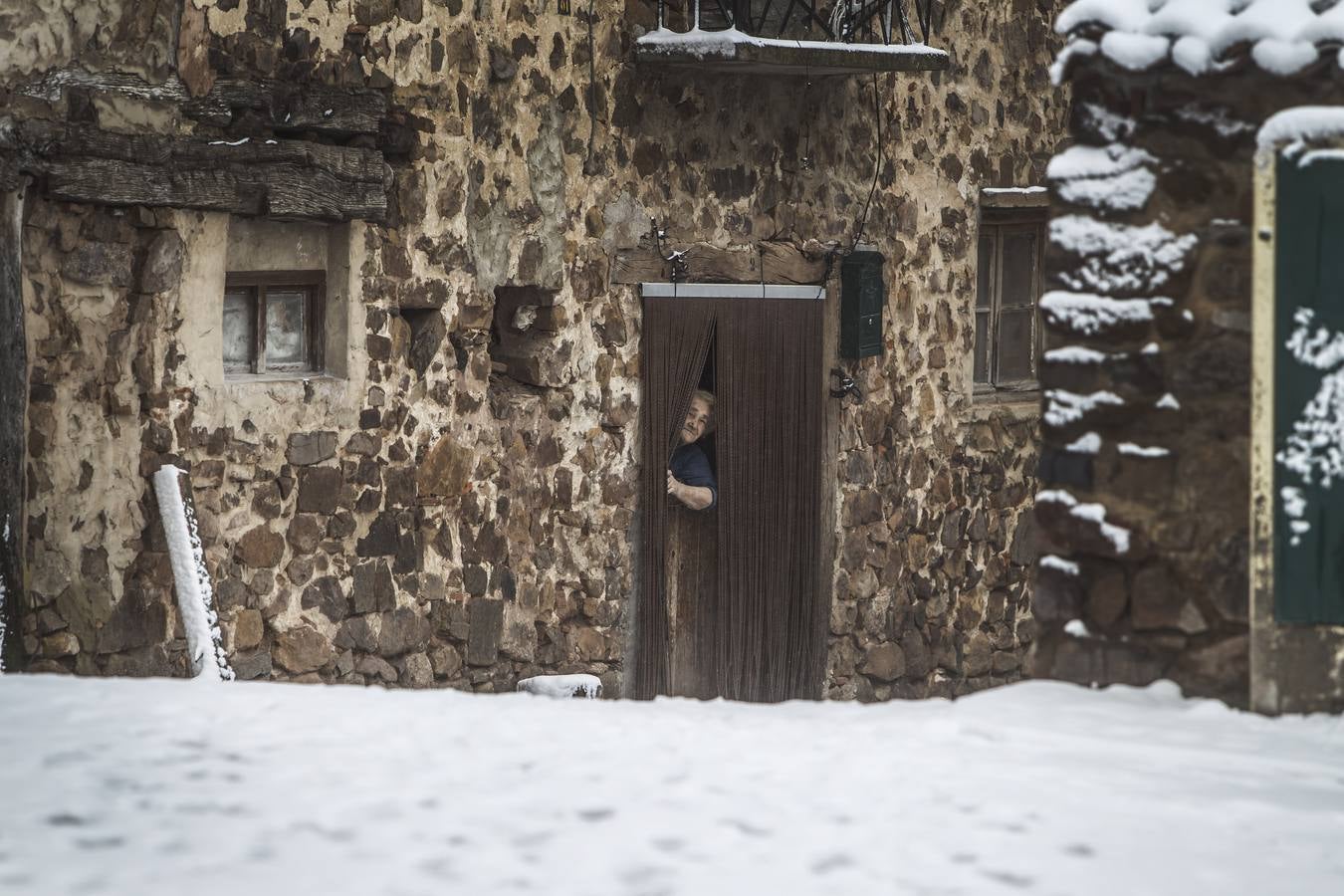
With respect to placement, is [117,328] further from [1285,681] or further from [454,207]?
Result: [1285,681]

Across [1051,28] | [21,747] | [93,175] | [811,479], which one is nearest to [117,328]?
[93,175]

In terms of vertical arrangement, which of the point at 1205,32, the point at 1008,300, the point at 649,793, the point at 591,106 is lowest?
the point at 649,793

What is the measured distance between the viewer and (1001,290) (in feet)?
34.3

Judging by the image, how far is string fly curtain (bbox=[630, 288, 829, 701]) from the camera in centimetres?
877

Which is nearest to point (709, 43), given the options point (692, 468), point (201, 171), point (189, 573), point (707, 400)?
point (707, 400)

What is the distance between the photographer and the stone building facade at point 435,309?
22.1ft

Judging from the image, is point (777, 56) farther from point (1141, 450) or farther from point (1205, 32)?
point (1141, 450)

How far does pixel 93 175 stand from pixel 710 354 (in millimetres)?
3322

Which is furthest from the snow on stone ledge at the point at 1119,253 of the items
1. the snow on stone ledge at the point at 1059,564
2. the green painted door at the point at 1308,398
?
the snow on stone ledge at the point at 1059,564

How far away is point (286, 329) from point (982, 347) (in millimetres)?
4320

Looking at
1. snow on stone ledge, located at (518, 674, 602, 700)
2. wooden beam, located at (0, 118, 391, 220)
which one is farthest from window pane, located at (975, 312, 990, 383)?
wooden beam, located at (0, 118, 391, 220)

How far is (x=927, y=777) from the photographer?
4215 mm

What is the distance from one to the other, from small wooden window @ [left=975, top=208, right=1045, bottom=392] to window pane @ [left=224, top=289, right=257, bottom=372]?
4411 mm

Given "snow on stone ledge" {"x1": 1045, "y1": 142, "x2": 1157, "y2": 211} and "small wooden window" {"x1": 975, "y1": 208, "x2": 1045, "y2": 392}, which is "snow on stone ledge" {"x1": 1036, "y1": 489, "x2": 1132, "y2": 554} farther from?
"small wooden window" {"x1": 975, "y1": 208, "x2": 1045, "y2": 392}
